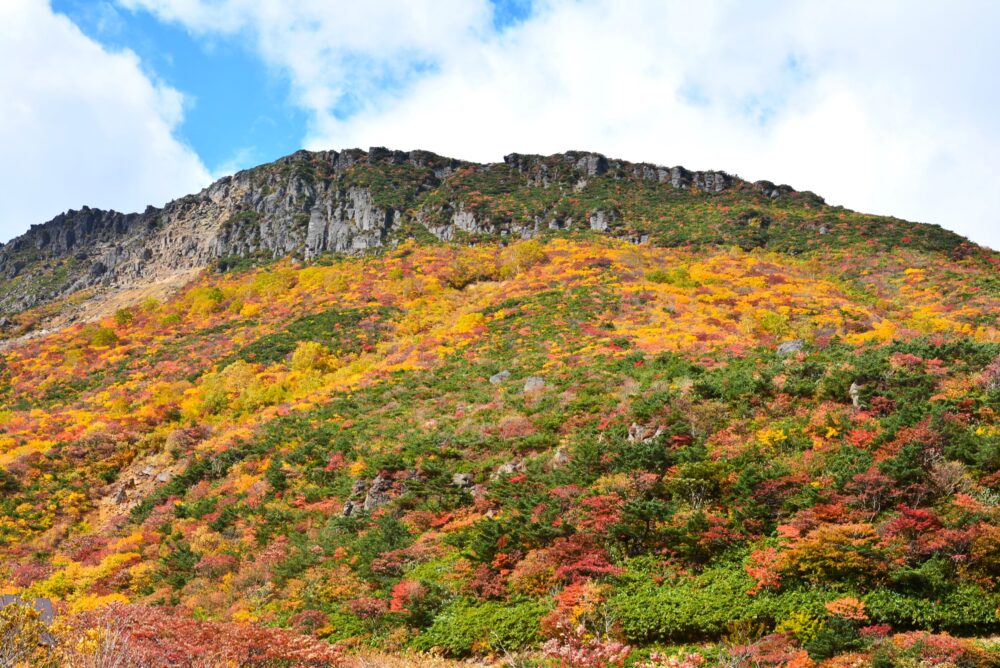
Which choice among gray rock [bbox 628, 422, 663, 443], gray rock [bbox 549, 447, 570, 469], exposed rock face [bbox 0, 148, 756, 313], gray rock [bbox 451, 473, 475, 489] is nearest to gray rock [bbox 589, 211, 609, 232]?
exposed rock face [bbox 0, 148, 756, 313]

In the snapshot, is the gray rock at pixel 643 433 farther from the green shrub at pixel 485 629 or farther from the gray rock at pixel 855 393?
the green shrub at pixel 485 629

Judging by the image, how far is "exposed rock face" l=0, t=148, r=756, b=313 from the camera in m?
80.4

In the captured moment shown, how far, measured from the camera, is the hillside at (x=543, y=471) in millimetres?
10391

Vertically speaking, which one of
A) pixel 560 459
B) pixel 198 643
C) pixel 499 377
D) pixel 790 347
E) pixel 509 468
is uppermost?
pixel 790 347

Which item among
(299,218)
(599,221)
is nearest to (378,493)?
(599,221)

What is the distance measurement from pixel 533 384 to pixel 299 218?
72.8 metres

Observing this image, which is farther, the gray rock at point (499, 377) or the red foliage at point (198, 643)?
the gray rock at point (499, 377)

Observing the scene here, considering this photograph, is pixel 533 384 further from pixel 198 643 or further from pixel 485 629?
pixel 198 643

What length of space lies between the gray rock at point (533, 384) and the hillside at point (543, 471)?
0.43 ft

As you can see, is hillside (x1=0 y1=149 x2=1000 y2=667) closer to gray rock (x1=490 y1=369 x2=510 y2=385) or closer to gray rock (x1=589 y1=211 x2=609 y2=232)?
gray rock (x1=490 y1=369 x2=510 y2=385)

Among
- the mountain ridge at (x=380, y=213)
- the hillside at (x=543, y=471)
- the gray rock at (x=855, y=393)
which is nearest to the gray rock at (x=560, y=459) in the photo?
the hillside at (x=543, y=471)

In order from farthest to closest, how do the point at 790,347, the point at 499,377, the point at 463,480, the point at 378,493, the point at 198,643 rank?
1. the point at 499,377
2. the point at 790,347
3. the point at 378,493
4. the point at 463,480
5. the point at 198,643

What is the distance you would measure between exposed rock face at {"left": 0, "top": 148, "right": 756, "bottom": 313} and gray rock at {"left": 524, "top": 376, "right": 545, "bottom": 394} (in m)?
50.9

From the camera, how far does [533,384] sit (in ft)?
79.5
